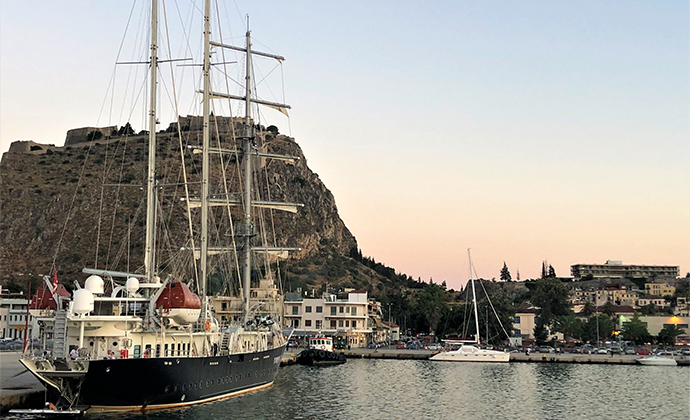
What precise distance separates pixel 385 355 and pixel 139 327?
6005 centimetres

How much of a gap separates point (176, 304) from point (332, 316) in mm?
76348

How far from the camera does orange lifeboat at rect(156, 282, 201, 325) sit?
37656mm

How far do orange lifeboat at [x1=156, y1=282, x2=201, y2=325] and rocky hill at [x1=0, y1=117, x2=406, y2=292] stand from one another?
80547mm

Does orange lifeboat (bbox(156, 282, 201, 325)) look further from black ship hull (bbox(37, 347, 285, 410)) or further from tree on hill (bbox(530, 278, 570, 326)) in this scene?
tree on hill (bbox(530, 278, 570, 326))

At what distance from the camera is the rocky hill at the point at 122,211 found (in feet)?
435

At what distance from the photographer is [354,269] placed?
173 metres

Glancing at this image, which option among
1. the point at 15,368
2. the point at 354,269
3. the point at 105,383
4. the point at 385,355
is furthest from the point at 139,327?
the point at 354,269

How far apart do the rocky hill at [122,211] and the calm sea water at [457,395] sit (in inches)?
2455

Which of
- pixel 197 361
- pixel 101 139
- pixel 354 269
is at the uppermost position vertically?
pixel 101 139

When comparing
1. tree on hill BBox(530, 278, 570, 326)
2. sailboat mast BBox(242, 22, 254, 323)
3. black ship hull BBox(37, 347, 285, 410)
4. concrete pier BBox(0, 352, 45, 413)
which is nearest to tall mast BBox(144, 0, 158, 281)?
black ship hull BBox(37, 347, 285, 410)

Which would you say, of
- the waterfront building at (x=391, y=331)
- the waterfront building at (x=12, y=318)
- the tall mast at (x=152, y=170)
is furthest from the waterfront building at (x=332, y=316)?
the tall mast at (x=152, y=170)

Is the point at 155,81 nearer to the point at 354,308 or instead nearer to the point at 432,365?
the point at 432,365

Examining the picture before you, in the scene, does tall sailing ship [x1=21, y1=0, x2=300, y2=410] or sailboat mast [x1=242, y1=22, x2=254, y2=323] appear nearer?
tall sailing ship [x1=21, y1=0, x2=300, y2=410]

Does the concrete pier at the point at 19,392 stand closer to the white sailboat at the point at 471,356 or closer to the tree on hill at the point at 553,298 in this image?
the white sailboat at the point at 471,356
